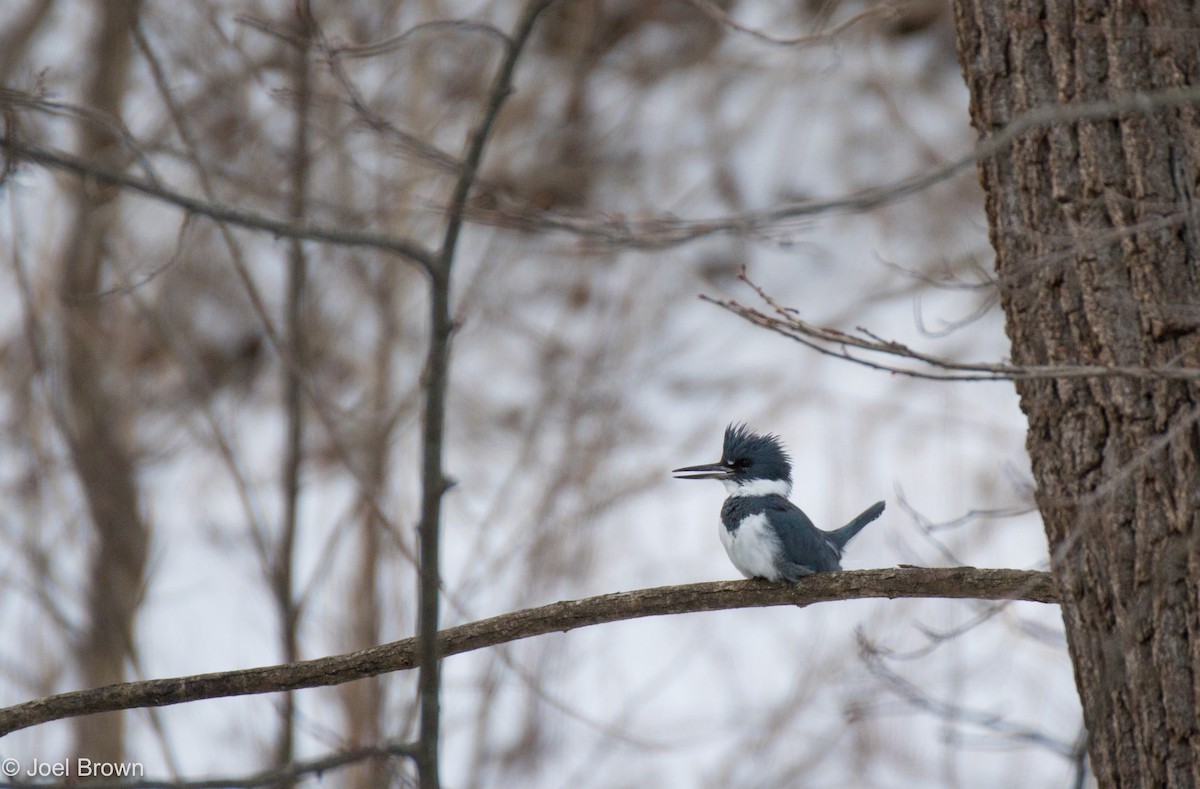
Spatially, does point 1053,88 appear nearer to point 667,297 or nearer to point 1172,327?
point 1172,327

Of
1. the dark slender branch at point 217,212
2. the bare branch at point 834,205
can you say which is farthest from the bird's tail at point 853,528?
the dark slender branch at point 217,212

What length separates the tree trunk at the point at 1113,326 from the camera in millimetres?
2434

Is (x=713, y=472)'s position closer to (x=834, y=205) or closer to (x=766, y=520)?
(x=766, y=520)

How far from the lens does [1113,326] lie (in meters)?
2.57

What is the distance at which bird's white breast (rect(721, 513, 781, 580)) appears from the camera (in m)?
3.18

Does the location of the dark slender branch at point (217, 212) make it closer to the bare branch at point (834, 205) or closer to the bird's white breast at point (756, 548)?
the bare branch at point (834, 205)

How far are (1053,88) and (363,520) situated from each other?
18.3 feet

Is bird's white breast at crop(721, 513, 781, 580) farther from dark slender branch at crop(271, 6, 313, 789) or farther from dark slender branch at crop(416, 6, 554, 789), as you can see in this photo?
dark slender branch at crop(271, 6, 313, 789)

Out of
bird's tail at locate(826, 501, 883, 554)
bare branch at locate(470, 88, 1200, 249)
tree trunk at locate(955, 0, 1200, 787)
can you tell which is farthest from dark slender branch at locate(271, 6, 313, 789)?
tree trunk at locate(955, 0, 1200, 787)

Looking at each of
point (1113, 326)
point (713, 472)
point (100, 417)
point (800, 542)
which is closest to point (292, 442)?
point (100, 417)

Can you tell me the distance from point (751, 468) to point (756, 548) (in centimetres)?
81

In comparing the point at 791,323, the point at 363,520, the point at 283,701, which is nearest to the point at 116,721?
the point at 363,520

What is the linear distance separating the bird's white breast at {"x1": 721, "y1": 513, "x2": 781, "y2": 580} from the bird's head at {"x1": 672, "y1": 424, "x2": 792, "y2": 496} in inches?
20.2

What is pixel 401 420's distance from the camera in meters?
7.45
